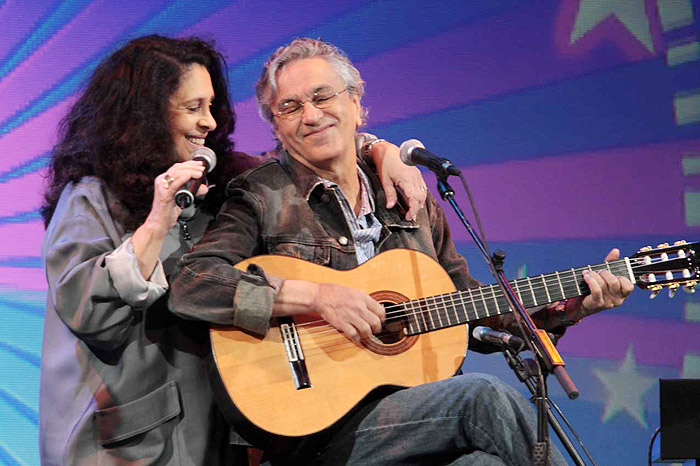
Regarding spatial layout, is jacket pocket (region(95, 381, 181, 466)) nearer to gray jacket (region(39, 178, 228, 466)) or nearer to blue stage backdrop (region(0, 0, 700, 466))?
gray jacket (region(39, 178, 228, 466))

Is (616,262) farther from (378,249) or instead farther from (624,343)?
(624,343)

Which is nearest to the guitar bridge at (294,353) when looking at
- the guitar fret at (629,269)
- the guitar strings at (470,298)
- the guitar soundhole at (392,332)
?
the guitar strings at (470,298)

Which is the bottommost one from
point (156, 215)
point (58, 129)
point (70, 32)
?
point (156, 215)

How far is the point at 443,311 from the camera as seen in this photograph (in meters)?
2.58

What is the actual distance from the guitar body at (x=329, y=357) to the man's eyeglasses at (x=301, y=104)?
538 millimetres

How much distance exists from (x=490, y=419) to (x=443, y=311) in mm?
471

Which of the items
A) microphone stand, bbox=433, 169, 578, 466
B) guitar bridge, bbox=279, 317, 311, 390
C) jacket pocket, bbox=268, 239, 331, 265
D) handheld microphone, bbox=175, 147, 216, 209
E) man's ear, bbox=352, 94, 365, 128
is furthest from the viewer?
man's ear, bbox=352, 94, 365, 128

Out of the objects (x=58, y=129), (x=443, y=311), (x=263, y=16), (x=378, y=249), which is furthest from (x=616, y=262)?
(x=58, y=129)

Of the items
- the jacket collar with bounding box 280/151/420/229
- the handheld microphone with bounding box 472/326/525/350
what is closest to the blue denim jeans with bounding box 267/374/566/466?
the handheld microphone with bounding box 472/326/525/350

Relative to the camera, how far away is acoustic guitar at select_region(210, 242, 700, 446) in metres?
2.31

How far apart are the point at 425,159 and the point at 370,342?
23.6 inches

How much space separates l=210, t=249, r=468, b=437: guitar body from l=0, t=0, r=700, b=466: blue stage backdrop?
3.90 feet

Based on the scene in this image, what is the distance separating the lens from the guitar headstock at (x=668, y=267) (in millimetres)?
2566

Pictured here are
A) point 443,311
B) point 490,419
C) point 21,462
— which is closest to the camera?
point 490,419
